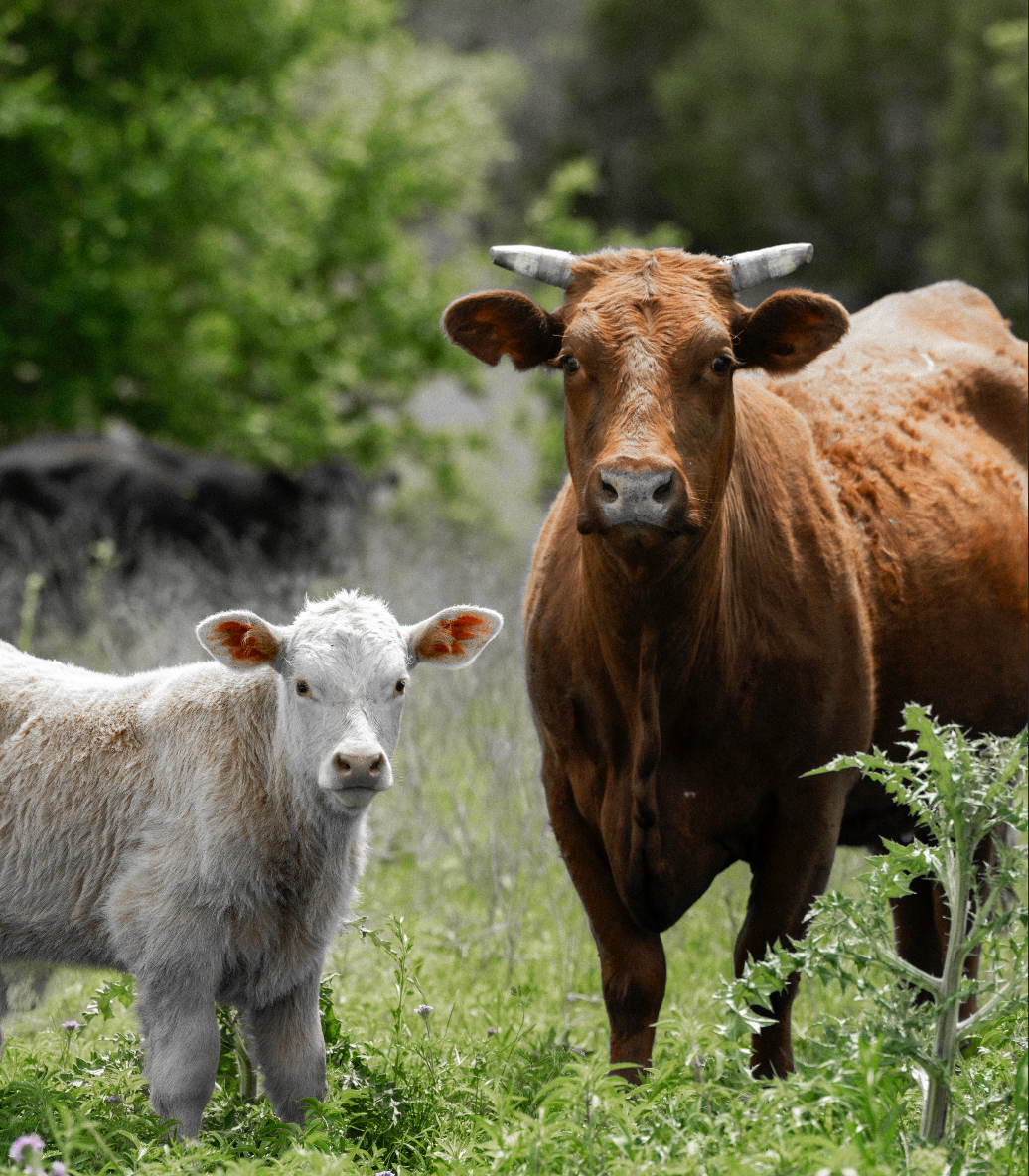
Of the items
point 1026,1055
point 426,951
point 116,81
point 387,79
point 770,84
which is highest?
point 770,84

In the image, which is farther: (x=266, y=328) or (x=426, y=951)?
(x=266, y=328)

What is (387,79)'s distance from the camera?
1728 centimetres

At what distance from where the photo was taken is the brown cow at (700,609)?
3.57 meters

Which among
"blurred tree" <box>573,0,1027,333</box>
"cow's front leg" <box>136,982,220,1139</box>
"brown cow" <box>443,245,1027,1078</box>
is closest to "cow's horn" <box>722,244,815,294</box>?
"brown cow" <box>443,245,1027,1078</box>

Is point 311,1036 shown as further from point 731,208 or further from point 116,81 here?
point 731,208

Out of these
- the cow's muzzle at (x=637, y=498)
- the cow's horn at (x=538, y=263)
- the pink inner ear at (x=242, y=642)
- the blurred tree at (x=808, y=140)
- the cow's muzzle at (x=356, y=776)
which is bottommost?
the cow's muzzle at (x=356, y=776)

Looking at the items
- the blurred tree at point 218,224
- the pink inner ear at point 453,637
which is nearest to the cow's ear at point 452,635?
the pink inner ear at point 453,637

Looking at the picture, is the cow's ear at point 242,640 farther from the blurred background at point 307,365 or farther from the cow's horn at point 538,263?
the blurred background at point 307,365

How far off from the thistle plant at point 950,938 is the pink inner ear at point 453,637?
1.22 meters

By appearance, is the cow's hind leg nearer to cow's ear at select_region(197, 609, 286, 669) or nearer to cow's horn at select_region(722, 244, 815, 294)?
cow's horn at select_region(722, 244, 815, 294)

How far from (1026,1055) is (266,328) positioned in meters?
13.5

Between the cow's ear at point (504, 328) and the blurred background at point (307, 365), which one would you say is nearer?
the cow's ear at point (504, 328)

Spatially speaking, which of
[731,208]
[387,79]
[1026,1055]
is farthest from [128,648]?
[731,208]

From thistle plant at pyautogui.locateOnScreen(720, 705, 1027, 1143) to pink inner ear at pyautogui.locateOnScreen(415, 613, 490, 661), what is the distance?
1.22m
